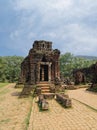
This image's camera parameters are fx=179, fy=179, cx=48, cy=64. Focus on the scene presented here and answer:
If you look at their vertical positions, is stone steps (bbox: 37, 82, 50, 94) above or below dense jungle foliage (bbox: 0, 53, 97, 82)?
below

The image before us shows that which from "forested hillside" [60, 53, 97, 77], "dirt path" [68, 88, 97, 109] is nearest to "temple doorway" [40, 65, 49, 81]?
"dirt path" [68, 88, 97, 109]

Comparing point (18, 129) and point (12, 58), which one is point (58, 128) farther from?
point (12, 58)

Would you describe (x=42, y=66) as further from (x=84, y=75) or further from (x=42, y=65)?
(x=84, y=75)

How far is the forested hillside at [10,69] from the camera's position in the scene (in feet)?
181

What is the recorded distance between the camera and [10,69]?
6025cm

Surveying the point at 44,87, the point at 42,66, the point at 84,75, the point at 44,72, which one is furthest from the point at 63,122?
the point at 84,75

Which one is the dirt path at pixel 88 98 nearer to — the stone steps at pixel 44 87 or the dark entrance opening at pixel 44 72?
the stone steps at pixel 44 87

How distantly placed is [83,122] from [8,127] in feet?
10.2

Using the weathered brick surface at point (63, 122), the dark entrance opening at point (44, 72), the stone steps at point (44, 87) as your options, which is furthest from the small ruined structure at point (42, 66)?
the weathered brick surface at point (63, 122)

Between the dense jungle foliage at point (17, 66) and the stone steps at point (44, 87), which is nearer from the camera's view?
the stone steps at point (44, 87)

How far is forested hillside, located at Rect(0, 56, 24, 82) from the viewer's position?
55.1m

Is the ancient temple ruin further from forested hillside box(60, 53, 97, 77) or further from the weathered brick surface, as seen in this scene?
forested hillside box(60, 53, 97, 77)

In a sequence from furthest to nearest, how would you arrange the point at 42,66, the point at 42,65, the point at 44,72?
the point at 44,72 → the point at 42,66 → the point at 42,65

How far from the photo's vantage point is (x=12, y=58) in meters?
66.4
